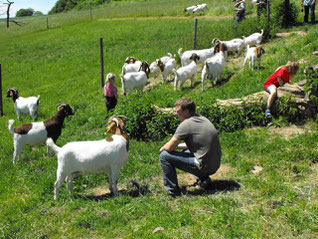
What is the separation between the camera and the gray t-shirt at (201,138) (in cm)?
452

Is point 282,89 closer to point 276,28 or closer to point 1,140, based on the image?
point 1,140

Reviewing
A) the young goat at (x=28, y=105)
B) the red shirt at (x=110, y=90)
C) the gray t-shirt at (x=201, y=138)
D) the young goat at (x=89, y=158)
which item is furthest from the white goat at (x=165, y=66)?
the gray t-shirt at (x=201, y=138)

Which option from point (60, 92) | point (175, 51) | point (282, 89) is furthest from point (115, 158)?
point (175, 51)

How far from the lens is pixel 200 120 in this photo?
4.60 meters

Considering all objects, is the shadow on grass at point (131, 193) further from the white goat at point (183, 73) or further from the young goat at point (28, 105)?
the white goat at point (183, 73)

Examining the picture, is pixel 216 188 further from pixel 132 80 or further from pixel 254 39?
pixel 254 39

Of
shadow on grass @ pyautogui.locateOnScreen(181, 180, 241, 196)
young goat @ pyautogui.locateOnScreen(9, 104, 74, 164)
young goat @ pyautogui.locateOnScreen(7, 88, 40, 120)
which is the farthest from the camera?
young goat @ pyautogui.locateOnScreen(7, 88, 40, 120)

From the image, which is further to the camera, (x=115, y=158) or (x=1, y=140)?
(x=1, y=140)

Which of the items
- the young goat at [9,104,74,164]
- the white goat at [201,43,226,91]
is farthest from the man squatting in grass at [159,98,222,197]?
the white goat at [201,43,226,91]

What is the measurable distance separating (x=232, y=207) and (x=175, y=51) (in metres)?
11.6

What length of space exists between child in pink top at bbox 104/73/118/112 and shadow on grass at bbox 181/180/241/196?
3.94m

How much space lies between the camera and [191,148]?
4.65 meters

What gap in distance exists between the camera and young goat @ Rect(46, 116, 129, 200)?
4.73m

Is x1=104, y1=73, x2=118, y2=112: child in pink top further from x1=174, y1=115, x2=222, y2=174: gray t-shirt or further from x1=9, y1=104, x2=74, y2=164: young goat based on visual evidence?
x1=174, y1=115, x2=222, y2=174: gray t-shirt
